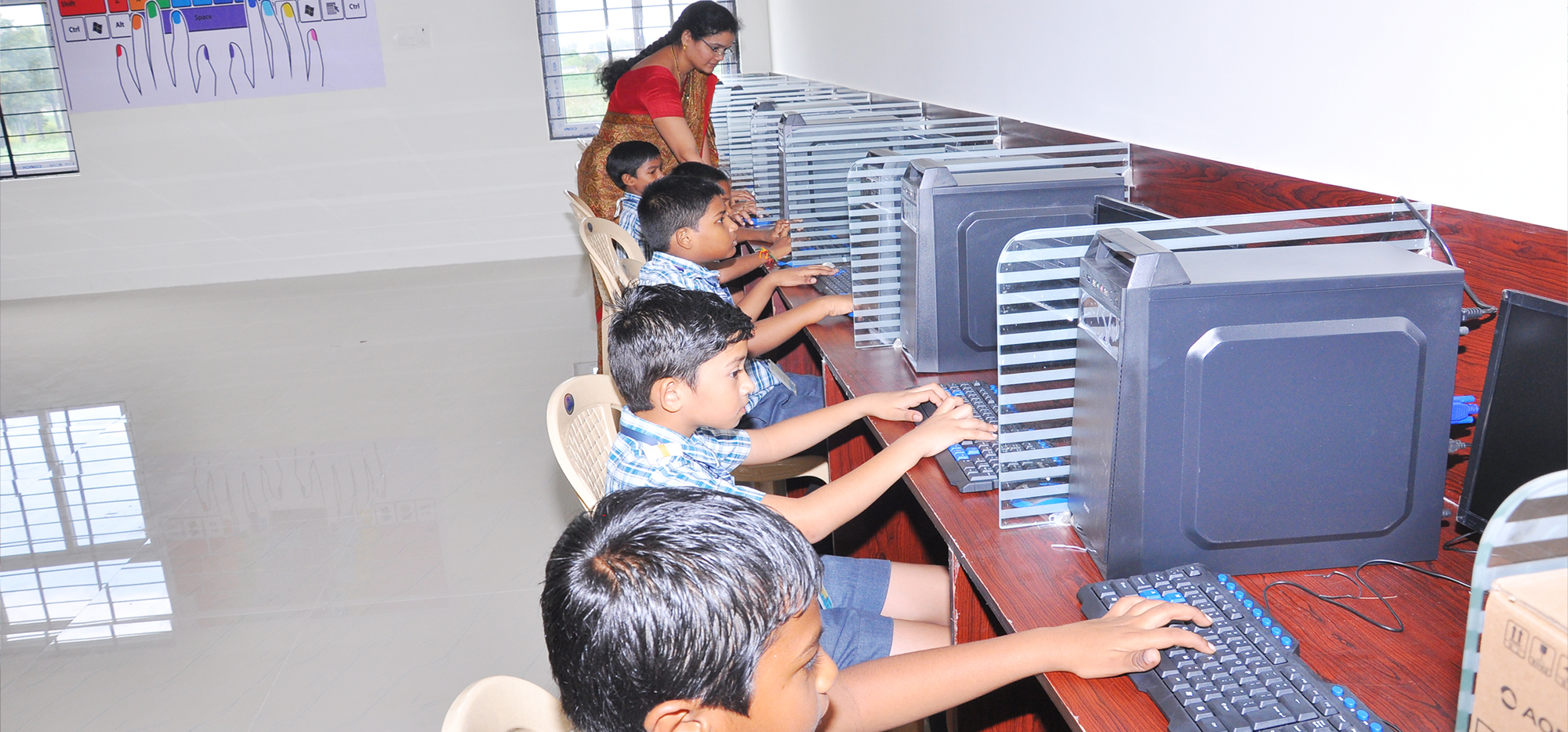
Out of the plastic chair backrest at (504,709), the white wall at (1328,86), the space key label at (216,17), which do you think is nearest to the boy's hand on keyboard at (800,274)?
the white wall at (1328,86)

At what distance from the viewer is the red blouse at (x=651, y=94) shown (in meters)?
3.25

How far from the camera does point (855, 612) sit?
1418 millimetres

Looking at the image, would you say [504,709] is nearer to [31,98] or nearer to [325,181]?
[325,181]

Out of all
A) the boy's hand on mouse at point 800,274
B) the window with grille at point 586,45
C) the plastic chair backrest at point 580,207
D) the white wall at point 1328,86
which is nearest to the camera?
the white wall at point 1328,86

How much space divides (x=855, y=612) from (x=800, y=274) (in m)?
1.15

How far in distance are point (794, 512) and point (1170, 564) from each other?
0.51 metres

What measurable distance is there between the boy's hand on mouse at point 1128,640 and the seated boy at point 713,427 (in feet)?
1.50

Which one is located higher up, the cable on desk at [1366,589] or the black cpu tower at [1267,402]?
the black cpu tower at [1267,402]

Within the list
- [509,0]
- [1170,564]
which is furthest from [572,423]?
[509,0]

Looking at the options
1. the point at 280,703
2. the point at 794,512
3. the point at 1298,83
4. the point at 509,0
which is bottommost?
the point at 280,703

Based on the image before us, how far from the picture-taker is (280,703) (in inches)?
81.7

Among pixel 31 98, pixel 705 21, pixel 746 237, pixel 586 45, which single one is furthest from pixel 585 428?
pixel 31 98

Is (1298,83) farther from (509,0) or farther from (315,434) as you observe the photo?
(509,0)

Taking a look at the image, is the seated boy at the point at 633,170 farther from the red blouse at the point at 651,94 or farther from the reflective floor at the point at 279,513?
the reflective floor at the point at 279,513
